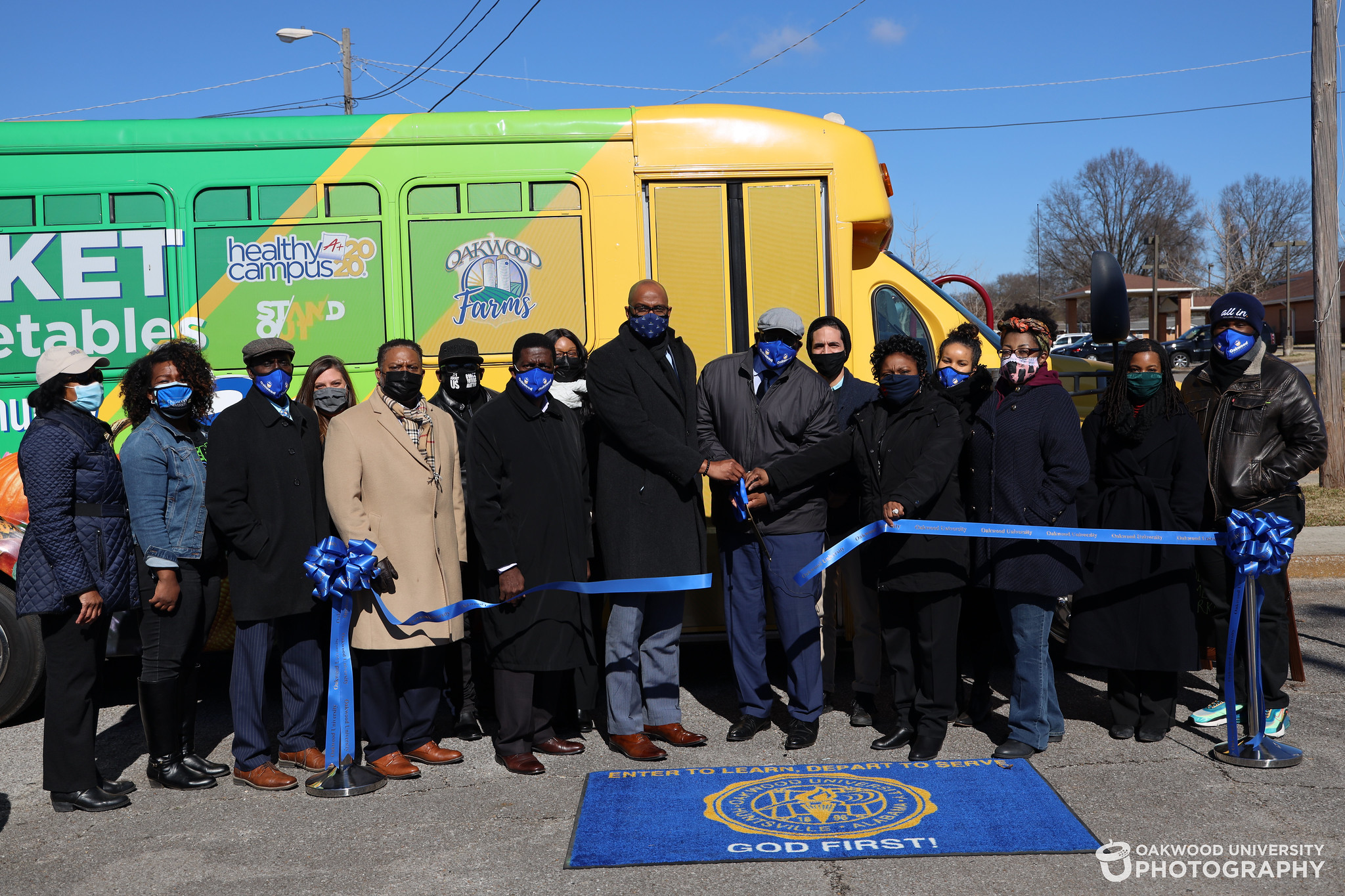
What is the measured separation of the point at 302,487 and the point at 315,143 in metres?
2.21

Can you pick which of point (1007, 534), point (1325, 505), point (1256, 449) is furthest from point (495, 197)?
point (1325, 505)

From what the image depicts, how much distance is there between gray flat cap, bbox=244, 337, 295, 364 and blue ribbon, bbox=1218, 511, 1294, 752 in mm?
4431

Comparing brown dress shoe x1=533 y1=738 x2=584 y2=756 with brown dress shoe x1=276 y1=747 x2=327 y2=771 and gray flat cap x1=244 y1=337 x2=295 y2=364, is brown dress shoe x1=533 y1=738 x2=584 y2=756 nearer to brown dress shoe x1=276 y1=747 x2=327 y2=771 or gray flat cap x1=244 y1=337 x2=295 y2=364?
brown dress shoe x1=276 y1=747 x2=327 y2=771

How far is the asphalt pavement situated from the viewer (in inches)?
149

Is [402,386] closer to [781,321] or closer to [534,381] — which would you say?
[534,381]

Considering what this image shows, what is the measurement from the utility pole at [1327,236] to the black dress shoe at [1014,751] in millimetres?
8582

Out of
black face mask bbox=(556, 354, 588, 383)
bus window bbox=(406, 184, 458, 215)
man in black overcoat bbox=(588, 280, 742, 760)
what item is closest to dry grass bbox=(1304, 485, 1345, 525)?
man in black overcoat bbox=(588, 280, 742, 760)

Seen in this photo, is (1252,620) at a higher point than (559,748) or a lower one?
higher

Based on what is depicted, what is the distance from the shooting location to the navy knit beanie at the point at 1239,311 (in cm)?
514

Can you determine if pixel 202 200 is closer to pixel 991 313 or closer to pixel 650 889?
pixel 650 889

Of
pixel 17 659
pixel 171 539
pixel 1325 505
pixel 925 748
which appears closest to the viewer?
pixel 171 539

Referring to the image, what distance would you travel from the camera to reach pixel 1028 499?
4938 millimetres

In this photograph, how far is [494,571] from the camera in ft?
16.3

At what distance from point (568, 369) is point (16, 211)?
10.4ft
